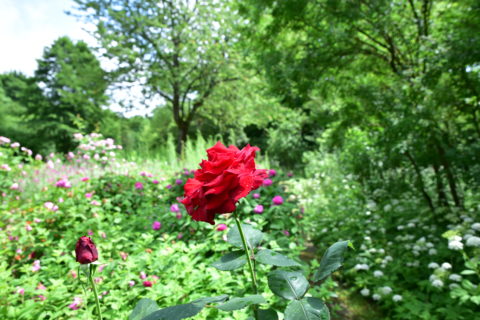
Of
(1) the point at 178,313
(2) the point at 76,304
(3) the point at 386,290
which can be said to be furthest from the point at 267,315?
(3) the point at 386,290

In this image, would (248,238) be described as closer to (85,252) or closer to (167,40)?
(85,252)

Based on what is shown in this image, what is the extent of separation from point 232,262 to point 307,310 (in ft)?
0.59

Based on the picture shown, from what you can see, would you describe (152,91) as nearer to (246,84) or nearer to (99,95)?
(99,95)

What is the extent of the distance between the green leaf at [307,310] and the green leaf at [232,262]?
0.13 meters

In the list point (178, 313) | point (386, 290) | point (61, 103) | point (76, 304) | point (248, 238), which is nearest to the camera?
point (178, 313)

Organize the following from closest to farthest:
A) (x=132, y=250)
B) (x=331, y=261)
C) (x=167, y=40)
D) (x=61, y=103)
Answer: (x=331, y=261) → (x=132, y=250) → (x=167, y=40) → (x=61, y=103)

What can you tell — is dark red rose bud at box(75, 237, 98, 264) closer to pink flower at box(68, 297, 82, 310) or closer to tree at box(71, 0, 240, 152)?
pink flower at box(68, 297, 82, 310)

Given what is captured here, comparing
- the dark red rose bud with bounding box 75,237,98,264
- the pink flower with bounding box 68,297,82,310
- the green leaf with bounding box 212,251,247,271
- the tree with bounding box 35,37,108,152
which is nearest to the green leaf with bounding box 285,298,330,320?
the green leaf with bounding box 212,251,247,271

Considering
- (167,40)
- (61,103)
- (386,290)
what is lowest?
(386,290)

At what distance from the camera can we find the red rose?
0.50m

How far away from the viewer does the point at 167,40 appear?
816cm

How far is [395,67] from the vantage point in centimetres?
334

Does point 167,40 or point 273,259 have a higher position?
point 167,40

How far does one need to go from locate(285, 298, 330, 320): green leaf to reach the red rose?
0.67 feet
